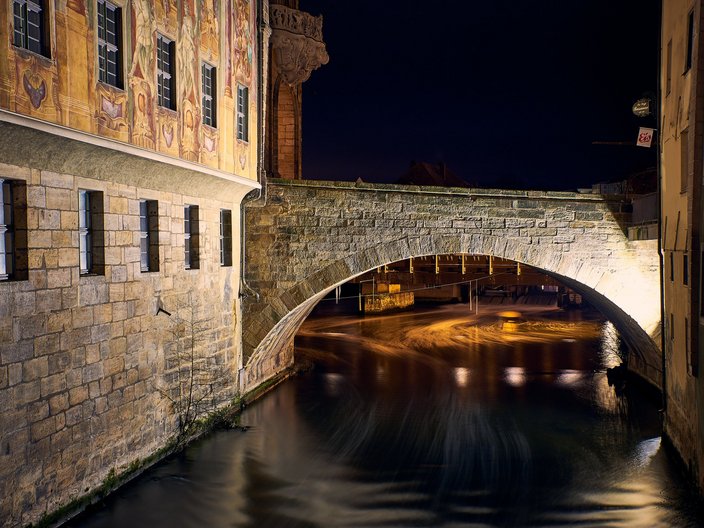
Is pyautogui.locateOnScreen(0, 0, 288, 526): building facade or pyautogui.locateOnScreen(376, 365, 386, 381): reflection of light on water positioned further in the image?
pyautogui.locateOnScreen(376, 365, 386, 381): reflection of light on water

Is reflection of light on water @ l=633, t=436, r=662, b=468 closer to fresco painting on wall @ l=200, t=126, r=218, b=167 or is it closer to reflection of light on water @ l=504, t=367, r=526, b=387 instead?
reflection of light on water @ l=504, t=367, r=526, b=387

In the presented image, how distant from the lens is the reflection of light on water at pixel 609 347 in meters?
22.2

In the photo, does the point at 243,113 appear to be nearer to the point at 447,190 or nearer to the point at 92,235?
the point at 447,190

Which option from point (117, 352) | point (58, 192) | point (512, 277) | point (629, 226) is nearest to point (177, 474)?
point (117, 352)

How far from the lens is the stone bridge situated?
46.4ft

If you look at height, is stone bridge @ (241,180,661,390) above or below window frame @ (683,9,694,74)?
below

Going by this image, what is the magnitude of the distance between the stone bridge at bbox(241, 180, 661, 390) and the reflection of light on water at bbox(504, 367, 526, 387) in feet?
15.3

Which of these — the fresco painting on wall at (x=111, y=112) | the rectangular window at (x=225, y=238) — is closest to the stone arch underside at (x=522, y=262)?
the rectangular window at (x=225, y=238)

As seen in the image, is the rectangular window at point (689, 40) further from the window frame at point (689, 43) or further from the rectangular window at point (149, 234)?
the rectangular window at point (149, 234)

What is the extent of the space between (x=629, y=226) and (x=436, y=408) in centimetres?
548

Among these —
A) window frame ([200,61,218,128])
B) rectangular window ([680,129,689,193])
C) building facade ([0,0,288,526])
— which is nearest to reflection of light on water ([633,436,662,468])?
rectangular window ([680,129,689,193])

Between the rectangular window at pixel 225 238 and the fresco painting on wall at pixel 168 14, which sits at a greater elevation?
the fresco painting on wall at pixel 168 14

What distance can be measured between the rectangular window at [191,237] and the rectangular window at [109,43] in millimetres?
3270

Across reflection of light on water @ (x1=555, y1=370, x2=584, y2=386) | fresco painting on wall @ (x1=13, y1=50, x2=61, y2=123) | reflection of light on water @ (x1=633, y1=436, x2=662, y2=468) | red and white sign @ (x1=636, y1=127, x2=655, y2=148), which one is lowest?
reflection of light on water @ (x1=633, y1=436, x2=662, y2=468)
